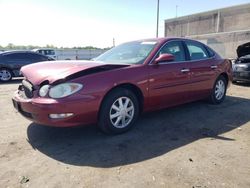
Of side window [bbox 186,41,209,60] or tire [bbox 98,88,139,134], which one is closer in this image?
tire [bbox 98,88,139,134]

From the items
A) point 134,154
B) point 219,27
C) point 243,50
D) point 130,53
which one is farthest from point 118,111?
point 219,27

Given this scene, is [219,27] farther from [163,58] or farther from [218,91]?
[163,58]

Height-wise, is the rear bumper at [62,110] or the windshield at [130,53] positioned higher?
the windshield at [130,53]

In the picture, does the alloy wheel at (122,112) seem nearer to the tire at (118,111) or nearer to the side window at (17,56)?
the tire at (118,111)

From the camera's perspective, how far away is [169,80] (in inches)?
169

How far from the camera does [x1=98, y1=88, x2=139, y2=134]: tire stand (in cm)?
350

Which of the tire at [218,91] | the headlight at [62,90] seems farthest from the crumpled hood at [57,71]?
the tire at [218,91]

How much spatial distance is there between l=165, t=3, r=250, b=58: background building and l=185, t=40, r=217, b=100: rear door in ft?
62.4

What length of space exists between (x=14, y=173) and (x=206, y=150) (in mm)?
2419

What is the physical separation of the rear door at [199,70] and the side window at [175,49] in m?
0.19

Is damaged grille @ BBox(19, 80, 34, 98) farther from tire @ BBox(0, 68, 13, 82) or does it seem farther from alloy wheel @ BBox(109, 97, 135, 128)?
tire @ BBox(0, 68, 13, 82)

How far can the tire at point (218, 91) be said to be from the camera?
569cm

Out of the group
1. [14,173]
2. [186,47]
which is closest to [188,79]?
[186,47]

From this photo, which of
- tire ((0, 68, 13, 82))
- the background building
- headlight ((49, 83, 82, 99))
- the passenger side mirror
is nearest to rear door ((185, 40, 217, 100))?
the passenger side mirror
